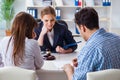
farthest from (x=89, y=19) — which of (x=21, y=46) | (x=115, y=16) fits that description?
(x=115, y=16)

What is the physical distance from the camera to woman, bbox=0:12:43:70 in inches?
87.6

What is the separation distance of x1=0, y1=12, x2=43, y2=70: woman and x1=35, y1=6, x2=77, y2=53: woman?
35.9 inches

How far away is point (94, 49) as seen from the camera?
6.04ft

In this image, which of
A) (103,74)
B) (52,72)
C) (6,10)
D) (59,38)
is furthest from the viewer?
(6,10)

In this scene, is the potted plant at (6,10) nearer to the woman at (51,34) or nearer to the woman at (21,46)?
the woman at (51,34)

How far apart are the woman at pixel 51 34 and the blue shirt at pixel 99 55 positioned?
4.40 ft

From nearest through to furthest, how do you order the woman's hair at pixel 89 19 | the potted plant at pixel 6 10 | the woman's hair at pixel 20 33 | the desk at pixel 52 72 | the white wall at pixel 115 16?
1. the woman's hair at pixel 89 19
2. the woman's hair at pixel 20 33
3. the desk at pixel 52 72
4. the potted plant at pixel 6 10
5. the white wall at pixel 115 16

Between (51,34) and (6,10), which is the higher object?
(6,10)

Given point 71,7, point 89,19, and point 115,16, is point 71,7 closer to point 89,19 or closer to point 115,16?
point 115,16

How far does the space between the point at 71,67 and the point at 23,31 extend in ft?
1.73

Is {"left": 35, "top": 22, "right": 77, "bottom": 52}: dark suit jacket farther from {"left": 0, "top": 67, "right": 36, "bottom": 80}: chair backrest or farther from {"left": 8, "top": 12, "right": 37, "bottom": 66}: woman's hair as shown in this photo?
{"left": 0, "top": 67, "right": 36, "bottom": 80}: chair backrest

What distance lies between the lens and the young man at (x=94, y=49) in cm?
183

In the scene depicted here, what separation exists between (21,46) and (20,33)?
121 millimetres

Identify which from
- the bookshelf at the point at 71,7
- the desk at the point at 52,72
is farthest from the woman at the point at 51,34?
the bookshelf at the point at 71,7
